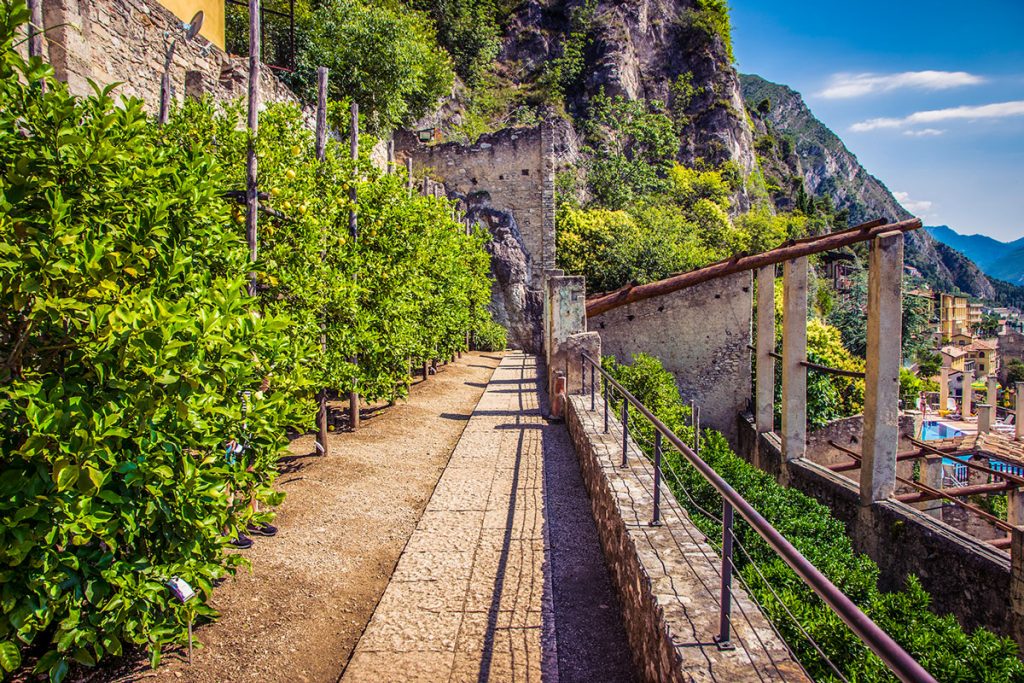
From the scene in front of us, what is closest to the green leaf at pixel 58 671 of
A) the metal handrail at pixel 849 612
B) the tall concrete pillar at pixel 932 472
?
the metal handrail at pixel 849 612

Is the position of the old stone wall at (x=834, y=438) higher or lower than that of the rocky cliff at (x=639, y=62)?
lower

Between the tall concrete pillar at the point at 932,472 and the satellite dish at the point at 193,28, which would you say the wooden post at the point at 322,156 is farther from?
the tall concrete pillar at the point at 932,472

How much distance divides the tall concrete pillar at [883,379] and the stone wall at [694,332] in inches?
239

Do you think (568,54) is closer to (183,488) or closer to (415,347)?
(415,347)

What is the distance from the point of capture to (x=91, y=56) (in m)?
10.1

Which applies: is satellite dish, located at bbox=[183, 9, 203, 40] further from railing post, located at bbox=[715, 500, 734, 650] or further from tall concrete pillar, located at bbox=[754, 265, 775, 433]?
railing post, located at bbox=[715, 500, 734, 650]

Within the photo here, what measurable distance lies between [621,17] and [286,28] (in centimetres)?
2933

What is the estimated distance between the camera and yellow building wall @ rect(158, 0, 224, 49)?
14.8m

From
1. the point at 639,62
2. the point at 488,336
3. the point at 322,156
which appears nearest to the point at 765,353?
the point at 488,336

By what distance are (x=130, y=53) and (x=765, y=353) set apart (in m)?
13.3

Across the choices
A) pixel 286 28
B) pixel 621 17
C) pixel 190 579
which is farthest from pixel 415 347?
pixel 621 17

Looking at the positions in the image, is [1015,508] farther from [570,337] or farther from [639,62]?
[639,62]

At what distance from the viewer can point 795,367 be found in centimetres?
1260

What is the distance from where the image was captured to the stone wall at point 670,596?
267cm
